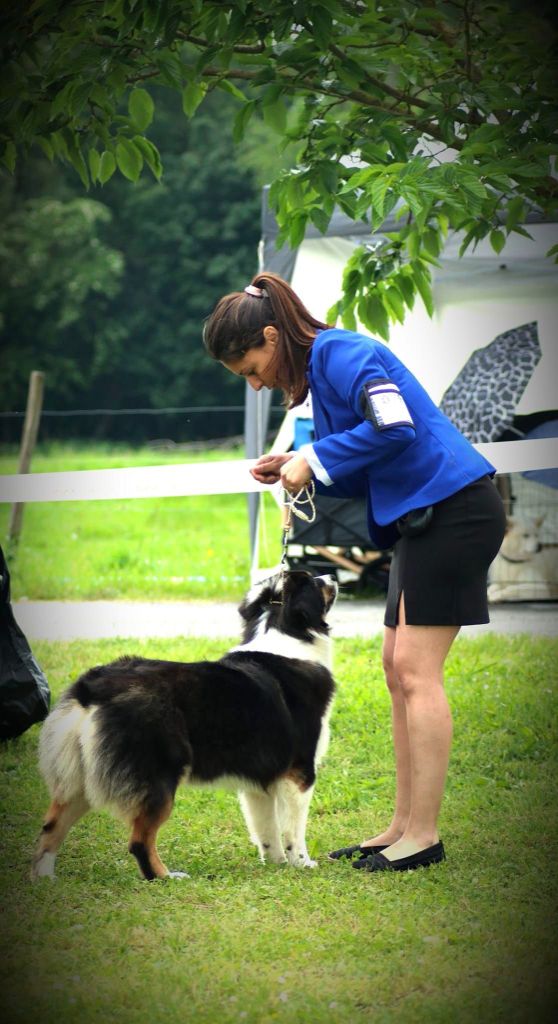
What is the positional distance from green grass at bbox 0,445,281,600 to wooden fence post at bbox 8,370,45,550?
276 millimetres

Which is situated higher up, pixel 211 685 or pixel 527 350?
pixel 527 350

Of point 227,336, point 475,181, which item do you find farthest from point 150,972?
point 475,181

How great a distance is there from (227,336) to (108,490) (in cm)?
286

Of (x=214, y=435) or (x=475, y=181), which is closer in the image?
(x=475, y=181)

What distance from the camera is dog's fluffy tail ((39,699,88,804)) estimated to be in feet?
11.3

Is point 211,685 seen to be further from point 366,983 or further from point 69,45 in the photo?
point 69,45

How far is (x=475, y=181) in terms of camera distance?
3377 millimetres

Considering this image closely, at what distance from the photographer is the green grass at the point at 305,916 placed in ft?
8.65

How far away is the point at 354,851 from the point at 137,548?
28.2 ft

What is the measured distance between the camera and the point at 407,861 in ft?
11.7

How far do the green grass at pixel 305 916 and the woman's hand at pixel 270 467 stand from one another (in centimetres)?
131

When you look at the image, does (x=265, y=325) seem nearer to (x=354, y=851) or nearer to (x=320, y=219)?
(x=320, y=219)

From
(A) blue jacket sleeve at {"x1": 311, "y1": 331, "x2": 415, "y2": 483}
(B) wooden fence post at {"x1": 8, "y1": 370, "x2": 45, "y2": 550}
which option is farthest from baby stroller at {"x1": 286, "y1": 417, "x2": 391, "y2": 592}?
(A) blue jacket sleeve at {"x1": 311, "y1": 331, "x2": 415, "y2": 483}

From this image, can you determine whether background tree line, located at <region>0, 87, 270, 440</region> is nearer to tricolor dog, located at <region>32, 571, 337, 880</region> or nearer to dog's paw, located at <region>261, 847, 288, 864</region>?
tricolor dog, located at <region>32, 571, 337, 880</region>
